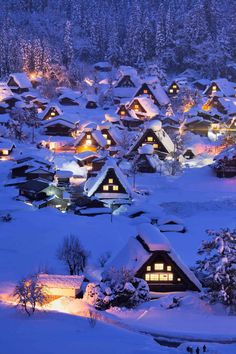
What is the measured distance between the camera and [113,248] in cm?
2980

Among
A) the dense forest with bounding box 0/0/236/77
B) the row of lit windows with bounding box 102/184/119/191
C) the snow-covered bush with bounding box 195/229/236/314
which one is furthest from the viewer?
the dense forest with bounding box 0/0/236/77

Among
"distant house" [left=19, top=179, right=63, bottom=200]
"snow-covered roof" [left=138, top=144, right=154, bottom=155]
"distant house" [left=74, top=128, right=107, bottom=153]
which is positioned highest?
"distant house" [left=74, top=128, right=107, bottom=153]

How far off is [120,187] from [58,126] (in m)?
24.3

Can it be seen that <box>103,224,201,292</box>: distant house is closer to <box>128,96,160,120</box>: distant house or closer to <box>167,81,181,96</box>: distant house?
<box>128,96,160,120</box>: distant house

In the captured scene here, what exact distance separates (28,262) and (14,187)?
58.7 feet

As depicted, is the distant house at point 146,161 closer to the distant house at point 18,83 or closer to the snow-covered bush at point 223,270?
the snow-covered bush at point 223,270

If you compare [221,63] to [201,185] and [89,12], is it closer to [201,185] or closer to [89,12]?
[89,12]

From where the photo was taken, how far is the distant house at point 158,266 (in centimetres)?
2273

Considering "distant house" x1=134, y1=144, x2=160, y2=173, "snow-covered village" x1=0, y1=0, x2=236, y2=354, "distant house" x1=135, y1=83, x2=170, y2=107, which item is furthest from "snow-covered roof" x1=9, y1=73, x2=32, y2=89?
"distant house" x1=134, y1=144, x2=160, y2=173

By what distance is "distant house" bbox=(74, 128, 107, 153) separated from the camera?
2158 inches

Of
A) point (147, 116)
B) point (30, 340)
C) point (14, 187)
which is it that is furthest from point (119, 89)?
point (30, 340)

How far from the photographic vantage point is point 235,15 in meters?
95.0

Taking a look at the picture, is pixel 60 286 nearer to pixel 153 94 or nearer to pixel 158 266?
pixel 158 266

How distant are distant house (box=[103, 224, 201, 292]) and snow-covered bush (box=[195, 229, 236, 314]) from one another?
127cm
